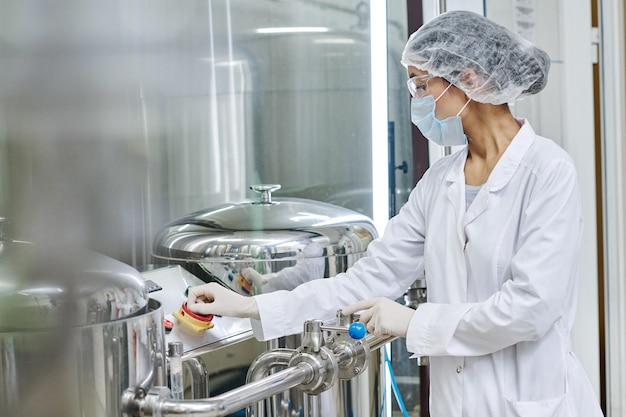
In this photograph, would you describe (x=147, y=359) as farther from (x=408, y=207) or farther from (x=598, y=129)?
(x=598, y=129)

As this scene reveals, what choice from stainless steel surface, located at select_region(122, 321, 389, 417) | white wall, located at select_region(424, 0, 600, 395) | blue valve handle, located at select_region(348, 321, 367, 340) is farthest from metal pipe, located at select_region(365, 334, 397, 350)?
white wall, located at select_region(424, 0, 600, 395)

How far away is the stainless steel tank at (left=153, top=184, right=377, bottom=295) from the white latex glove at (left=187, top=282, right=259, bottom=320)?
10cm

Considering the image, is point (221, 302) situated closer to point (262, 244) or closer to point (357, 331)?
point (262, 244)

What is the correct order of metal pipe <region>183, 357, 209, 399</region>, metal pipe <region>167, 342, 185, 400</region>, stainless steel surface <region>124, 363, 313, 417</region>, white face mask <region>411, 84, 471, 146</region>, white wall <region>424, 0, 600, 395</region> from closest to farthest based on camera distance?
stainless steel surface <region>124, 363, 313, 417</region> < metal pipe <region>167, 342, 185, 400</region> < metal pipe <region>183, 357, 209, 399</region> < white face mask <region>411, 84, 471, 146</region> < white wall <region>424, 0, 600, 395</region>

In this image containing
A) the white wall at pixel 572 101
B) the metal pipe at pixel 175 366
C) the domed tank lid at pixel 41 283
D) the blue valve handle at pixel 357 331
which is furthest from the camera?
the white wall at pixel 572 101

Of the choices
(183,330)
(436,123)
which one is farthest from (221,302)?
(436,123)

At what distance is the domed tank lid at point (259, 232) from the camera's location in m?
1.35

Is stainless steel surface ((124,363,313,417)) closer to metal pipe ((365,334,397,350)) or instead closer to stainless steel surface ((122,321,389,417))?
stainless steel surface ((122,321,389,417))

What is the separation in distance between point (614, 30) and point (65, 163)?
2.14m

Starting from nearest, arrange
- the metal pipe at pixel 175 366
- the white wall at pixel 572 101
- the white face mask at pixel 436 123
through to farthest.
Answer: the metal pipe at pixel 175 366 < the white face mask at pixel 436 123 < the white wall at pixel 572 101

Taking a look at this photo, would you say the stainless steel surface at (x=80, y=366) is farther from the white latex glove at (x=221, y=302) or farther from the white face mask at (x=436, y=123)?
the white face mask at (x=436, y=123)

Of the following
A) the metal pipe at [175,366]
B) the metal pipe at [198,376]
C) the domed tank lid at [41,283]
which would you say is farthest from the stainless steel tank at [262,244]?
the domed tank lid at [41,283]

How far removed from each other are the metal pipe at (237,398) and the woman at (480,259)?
23 centimetres

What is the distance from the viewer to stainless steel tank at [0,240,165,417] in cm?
27
